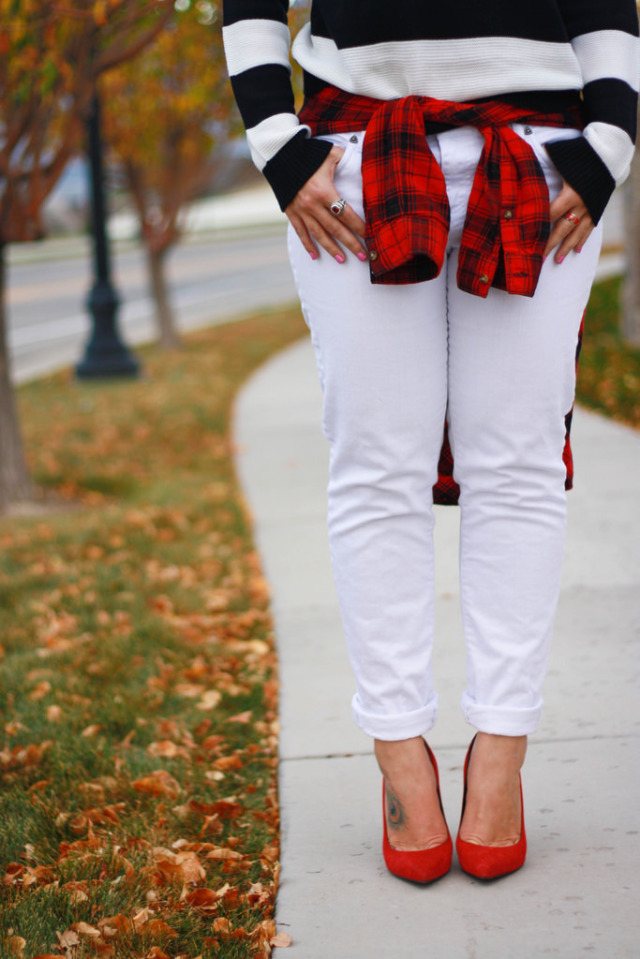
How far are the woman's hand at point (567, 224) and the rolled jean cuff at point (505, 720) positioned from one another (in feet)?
2.36

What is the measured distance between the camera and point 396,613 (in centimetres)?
174

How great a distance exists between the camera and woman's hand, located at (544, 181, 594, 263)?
162 centimetres

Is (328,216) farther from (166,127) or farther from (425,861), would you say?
(166,127)

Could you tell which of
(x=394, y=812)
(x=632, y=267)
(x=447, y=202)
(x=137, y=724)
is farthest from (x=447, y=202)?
(x=632, y=267)

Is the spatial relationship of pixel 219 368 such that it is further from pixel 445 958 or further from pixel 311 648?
pixel 445 958

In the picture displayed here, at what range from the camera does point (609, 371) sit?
275 inches

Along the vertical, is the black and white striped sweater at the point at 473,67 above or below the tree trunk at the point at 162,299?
above

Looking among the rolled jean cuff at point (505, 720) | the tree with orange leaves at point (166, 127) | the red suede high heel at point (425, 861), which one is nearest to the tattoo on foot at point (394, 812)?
the red suede high heel at point (425, 861)

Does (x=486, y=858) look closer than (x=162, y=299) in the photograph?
Yes

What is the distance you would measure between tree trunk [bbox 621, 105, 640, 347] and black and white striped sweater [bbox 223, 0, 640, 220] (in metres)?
6.32

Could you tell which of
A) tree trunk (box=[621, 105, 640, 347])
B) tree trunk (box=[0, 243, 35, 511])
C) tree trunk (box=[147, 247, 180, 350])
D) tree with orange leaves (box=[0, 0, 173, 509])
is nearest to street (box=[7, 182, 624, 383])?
tree trunk (box=[147, 247, 180, 350])

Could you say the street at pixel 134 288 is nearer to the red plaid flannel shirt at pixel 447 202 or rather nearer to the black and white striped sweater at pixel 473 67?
the black and white striped sweater at pixel 473 67

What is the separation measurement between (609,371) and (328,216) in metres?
5.67

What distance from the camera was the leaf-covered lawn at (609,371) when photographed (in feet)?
20.2
